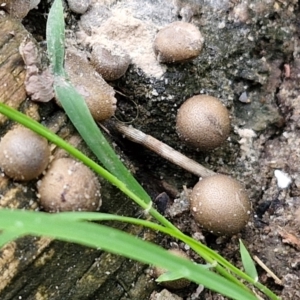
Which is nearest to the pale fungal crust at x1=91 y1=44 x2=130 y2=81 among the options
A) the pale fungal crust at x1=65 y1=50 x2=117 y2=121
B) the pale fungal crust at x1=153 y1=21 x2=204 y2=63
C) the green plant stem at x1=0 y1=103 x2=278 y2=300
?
the pale fungal crust at x1=65 y1=50 x2=117 y2=121

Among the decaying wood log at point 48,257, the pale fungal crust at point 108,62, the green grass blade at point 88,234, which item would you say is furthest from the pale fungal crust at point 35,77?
the green grass blade at point 88,234

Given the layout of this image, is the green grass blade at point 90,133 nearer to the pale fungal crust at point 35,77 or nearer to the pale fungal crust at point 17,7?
the pale fungal crust at point 35,77

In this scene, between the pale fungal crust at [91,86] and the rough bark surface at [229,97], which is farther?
the rough bark surface at [229,97]

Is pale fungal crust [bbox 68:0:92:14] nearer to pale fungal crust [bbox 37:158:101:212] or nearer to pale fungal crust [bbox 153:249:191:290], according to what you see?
pale fungal crust [bbox 37:158:101:212]

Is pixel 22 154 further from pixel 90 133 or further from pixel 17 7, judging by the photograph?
pixel 17 7

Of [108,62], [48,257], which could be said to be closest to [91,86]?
[108,62]

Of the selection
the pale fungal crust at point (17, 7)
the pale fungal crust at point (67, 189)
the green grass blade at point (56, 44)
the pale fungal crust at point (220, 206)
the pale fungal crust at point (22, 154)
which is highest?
the pale fungal crust at point (17, 7)
